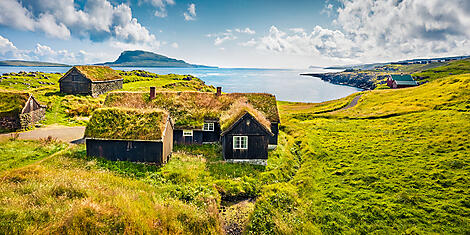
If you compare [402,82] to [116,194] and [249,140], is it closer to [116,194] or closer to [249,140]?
[249,140]

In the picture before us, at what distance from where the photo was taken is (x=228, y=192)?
18.2 m

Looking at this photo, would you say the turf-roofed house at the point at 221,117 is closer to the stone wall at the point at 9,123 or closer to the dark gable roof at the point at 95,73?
the stone wall at the point at 9,123

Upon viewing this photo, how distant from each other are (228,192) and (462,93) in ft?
160

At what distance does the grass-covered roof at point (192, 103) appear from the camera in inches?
1112

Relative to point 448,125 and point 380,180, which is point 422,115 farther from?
point 380,180

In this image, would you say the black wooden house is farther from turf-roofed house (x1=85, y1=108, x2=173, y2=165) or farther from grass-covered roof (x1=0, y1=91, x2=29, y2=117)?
grass-covered roof (x1=0, y1=91, x2=29, y2=117)

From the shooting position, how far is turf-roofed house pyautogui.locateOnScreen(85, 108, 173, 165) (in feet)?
70.8

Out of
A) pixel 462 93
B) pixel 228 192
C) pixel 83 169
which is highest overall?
pixel 462 93

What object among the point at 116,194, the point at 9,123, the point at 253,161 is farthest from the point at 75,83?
the point at 116,194

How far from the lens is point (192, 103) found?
2986 cm

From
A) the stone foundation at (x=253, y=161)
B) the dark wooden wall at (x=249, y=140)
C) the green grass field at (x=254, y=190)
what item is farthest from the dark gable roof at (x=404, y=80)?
the stone foundation at (x=253, y=161)

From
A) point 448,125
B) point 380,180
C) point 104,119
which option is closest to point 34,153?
point 104,119

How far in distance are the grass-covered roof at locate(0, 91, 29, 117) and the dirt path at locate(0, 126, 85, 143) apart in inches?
126

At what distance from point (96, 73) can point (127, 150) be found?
4567 cm
